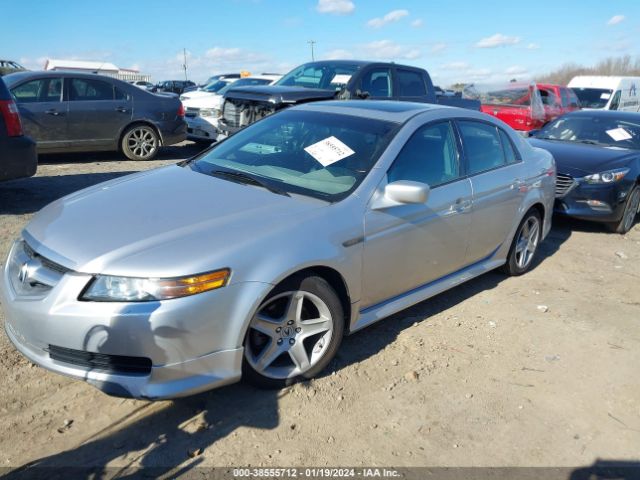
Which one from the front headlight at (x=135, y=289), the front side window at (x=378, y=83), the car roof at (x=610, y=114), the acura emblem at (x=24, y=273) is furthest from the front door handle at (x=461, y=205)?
the car roof at (x=610, y=114)

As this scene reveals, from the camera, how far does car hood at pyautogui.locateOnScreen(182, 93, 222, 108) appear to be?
11453mm

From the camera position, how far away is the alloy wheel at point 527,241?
517 cm

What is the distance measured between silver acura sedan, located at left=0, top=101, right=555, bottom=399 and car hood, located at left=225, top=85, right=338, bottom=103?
156 inches

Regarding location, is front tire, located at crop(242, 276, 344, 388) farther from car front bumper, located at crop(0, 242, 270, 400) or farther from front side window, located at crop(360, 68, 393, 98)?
front side window, located at crop(360, 68, 393, 98)

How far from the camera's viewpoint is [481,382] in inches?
134

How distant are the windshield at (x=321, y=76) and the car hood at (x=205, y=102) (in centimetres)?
201

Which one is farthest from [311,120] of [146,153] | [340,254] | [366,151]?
[146,153]

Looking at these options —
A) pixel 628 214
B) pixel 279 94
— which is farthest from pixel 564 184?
pixel 279 94

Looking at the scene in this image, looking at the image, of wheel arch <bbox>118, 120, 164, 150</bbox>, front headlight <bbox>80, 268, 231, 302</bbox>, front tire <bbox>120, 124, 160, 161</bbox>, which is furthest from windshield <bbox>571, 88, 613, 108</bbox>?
front headlight <bbox>80, 268, 231, 302</bbox>

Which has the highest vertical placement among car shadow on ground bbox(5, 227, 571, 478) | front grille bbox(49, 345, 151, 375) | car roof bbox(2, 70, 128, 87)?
car roof bbox(2, 70, 128, 87)

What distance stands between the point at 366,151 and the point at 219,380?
182 cm

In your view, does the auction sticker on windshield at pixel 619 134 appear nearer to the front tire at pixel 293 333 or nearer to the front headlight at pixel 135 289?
the front tire at pixel 293 333

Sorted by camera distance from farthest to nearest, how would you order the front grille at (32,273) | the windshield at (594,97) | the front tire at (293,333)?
1. the windshield at (594,97)
2. the front tire at (293,333)
3. the front grille at (32,273)

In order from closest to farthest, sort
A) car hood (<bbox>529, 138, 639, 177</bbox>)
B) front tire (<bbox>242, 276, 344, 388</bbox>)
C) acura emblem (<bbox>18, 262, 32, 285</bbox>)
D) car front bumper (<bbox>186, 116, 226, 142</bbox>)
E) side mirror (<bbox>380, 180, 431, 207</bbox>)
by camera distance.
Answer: acura emblem (<bbox>18, 262, 32, 285</bbox>) → front tire (<bbox>242, 276, 344, 388</bbox>) → side mirror (<bbox>380, 180, 431, 207</bbox>) → car hood (<bbox>529, 138, 639, 177</bbox>) → car front bumper (<bbox>186, 116, 226, 142</bbox>)
